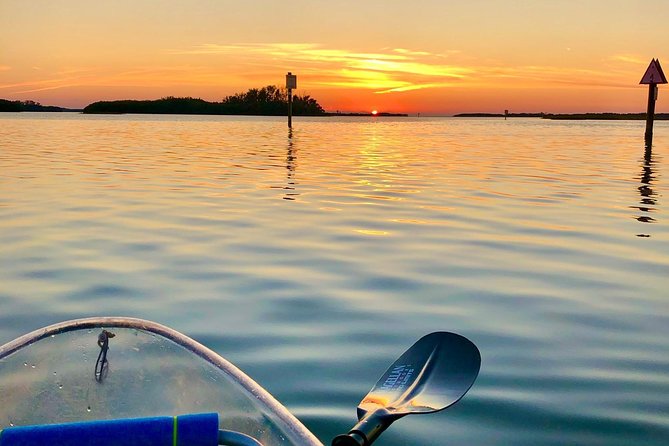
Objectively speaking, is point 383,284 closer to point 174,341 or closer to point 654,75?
point 174,341

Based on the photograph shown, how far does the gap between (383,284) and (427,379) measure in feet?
7.95

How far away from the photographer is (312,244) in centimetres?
713

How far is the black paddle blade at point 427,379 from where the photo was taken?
9.57 feet

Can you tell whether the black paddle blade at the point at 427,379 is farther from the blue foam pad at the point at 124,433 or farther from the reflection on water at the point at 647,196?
the reflection on water at the point at 647,196

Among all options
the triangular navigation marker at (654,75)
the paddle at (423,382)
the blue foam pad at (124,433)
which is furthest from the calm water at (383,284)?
the triangular navigation marker at (654,75)

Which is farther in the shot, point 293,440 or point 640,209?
point 640,209

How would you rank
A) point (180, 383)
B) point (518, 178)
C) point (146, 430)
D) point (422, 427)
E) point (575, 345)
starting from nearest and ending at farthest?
point (146, 430)
point (180, 383)
point (422, 427)
point (575, 345)
point (518, 178)

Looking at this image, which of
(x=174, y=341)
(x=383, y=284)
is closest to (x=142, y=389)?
(x=174, y=341)

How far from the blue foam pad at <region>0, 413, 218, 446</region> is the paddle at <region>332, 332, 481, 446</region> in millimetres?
664

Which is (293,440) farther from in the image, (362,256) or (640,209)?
(640,209)

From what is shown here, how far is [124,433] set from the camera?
200 centimetres

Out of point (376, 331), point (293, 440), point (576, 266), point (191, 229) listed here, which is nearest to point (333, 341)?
point (376, 331)

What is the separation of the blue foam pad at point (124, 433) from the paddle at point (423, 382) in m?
0.66

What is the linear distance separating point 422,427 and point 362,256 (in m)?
3.41
